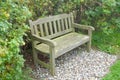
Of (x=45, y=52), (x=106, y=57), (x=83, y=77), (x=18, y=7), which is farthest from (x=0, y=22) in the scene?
(x=106, y=57)

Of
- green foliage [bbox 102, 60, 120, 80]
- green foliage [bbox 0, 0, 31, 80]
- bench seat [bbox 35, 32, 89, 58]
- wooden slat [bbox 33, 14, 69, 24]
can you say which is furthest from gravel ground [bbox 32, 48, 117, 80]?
green foliage [bbox 0, 0, 31, 80]

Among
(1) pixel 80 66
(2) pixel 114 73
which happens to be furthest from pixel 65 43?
(2) pixel 114 73

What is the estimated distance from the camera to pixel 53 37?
16.7ft

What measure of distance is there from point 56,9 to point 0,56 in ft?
9.16

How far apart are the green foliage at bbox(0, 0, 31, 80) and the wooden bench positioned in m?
0.81

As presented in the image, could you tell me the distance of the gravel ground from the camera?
459 centimetres

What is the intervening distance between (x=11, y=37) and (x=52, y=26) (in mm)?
1982

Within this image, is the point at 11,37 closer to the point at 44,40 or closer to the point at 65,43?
the point at 44,40

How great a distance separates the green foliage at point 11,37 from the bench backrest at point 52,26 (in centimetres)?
81

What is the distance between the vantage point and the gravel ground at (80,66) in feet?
15.0

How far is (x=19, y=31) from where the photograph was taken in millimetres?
3438

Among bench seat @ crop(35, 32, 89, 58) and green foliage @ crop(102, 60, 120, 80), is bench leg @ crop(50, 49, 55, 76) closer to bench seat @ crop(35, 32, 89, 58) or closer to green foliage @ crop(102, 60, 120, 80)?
bench seat @ crop(35, 32, 89, 58)

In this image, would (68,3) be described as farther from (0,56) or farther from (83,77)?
(0,56)

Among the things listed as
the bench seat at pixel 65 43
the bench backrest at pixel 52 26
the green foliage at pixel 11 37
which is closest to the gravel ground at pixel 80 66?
the bench seat at pixel 65 43
